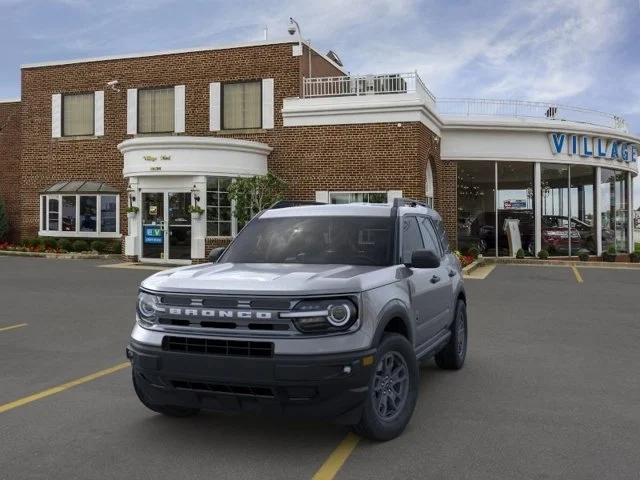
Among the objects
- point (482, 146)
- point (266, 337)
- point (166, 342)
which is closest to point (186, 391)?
point (166, 342)

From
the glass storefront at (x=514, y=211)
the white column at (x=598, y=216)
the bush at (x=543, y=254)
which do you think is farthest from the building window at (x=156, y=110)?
the white column at (x=598, y=216)

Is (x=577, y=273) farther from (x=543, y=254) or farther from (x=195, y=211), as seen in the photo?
(x=195, y=211)

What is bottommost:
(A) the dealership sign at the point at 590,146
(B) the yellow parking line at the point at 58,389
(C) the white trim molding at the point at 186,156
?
(B) the yellow parking line at the point at 58,389

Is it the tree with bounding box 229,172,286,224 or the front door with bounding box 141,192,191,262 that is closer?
the tree with bounding box 229,172,286,224

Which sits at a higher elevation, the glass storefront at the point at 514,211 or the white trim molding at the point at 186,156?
the white trim molding at the point at 186,156

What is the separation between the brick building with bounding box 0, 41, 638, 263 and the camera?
2072 centimetres

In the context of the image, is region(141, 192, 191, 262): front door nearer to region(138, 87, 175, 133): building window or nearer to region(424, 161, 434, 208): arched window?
region(138, 87, 175, 133): building window

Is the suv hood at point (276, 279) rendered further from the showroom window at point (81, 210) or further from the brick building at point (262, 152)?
the showroom window at point (81, 210)

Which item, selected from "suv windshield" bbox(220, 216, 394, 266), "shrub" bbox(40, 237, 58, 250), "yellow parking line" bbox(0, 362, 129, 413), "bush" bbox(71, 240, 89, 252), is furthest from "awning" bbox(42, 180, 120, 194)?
"suv windshield" bbox(220, 216, 394, 266)

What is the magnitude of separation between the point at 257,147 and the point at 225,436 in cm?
1734

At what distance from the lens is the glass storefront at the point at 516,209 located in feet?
80.2

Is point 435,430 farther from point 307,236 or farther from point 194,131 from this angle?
point 194,131

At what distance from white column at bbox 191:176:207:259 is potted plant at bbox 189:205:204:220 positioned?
65 millimetres

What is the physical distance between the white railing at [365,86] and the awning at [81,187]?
8.44 metres
